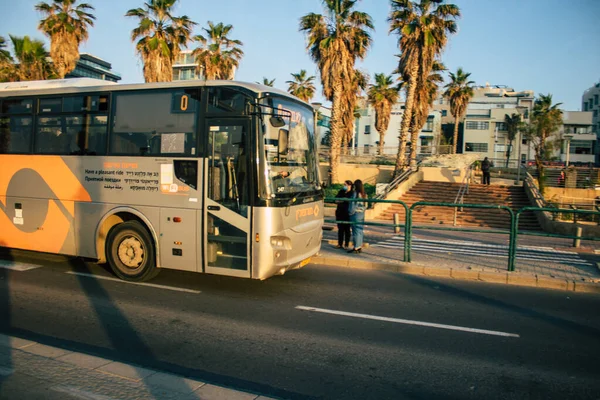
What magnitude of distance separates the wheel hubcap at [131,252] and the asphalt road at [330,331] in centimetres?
43

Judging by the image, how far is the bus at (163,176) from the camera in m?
7.73

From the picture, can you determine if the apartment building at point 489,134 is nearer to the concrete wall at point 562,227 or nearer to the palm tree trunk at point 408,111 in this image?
the palm tree trunk at point 408,111

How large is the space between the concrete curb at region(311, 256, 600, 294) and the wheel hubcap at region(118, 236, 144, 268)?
4057 millimetres

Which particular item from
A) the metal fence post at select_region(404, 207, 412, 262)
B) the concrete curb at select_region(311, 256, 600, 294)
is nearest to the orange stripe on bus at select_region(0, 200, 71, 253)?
the concrete curb at select_region(311, 256, 600, 294)

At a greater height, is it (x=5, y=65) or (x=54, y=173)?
(x=5, y=65)

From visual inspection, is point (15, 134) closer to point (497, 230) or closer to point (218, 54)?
point (497, 230)

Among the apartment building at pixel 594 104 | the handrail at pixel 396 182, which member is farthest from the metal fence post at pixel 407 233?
the apartment building at pixel 594 104

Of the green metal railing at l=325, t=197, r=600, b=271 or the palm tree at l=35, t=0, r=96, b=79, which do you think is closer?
the green metal railing at l=325, t=197, r=600, b=271

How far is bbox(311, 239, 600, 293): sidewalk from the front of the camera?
9484 millimetres

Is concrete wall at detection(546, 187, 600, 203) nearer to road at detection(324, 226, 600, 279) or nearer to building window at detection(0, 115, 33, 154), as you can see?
road at detection(324, 226, 600, 279)

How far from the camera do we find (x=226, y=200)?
7863 millimetres

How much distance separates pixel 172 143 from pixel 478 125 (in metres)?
64.5

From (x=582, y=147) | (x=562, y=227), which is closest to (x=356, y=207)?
(x=562, y=227)

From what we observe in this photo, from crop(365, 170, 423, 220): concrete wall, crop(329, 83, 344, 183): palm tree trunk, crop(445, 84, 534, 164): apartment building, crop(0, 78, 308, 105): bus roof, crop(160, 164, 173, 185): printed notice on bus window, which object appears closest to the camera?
crop(0, 78, 308, 105): bus roof
